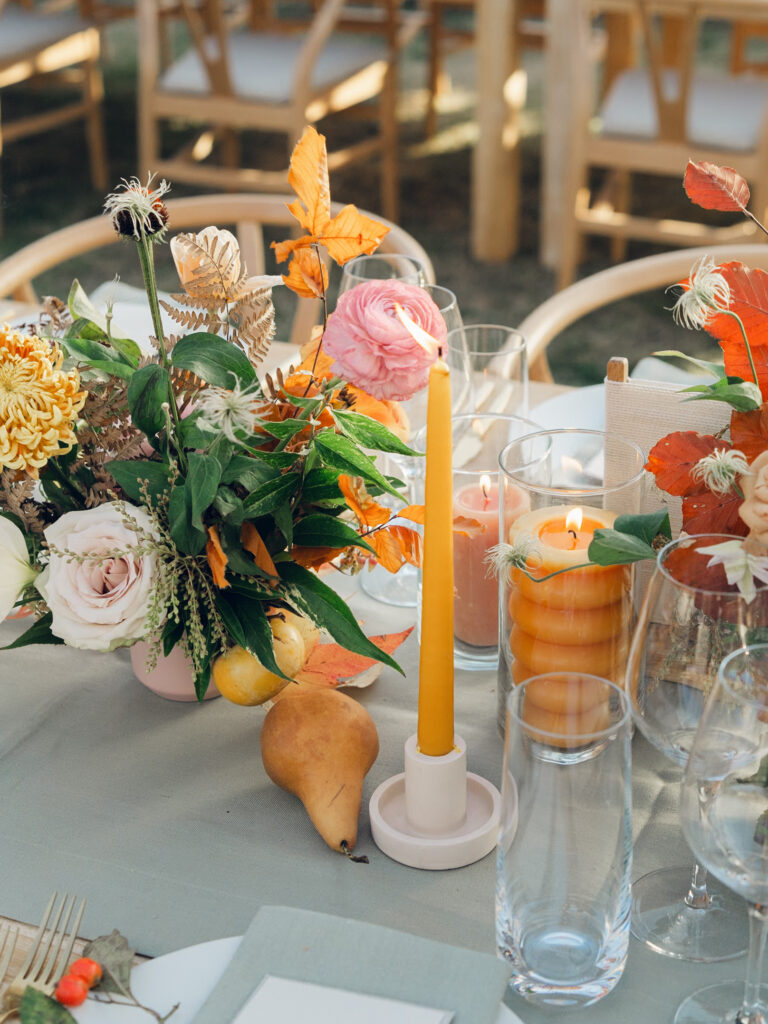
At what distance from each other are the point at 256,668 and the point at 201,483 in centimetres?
15

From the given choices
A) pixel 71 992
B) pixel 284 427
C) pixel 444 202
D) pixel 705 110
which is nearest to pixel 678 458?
pixel 284 427

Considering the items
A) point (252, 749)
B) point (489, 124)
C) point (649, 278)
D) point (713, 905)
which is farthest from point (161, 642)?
point (489, 124)

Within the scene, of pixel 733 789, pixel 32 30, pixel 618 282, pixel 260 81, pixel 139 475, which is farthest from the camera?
pixel 32 30

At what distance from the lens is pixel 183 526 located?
76 cm

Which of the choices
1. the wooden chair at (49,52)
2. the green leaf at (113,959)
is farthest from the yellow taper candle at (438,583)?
the wooden chair at (49,52)

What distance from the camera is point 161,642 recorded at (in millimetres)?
827

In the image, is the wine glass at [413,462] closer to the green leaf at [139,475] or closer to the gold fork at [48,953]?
the green leaf at [139,475]

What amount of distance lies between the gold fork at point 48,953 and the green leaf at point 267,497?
10.2 inches

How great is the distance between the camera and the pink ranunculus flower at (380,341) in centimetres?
72

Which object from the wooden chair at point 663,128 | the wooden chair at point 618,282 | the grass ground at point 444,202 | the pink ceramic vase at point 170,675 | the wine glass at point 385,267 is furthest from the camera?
the grass ground at point 444,202

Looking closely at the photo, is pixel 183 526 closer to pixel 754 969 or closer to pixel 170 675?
pixel 170 675

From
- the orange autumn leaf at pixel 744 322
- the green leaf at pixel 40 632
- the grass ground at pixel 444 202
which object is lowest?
the grass ground at pixel 444 202

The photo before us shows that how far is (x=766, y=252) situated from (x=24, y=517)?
112cm

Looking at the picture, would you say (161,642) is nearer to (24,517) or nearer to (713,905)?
(24,517)
